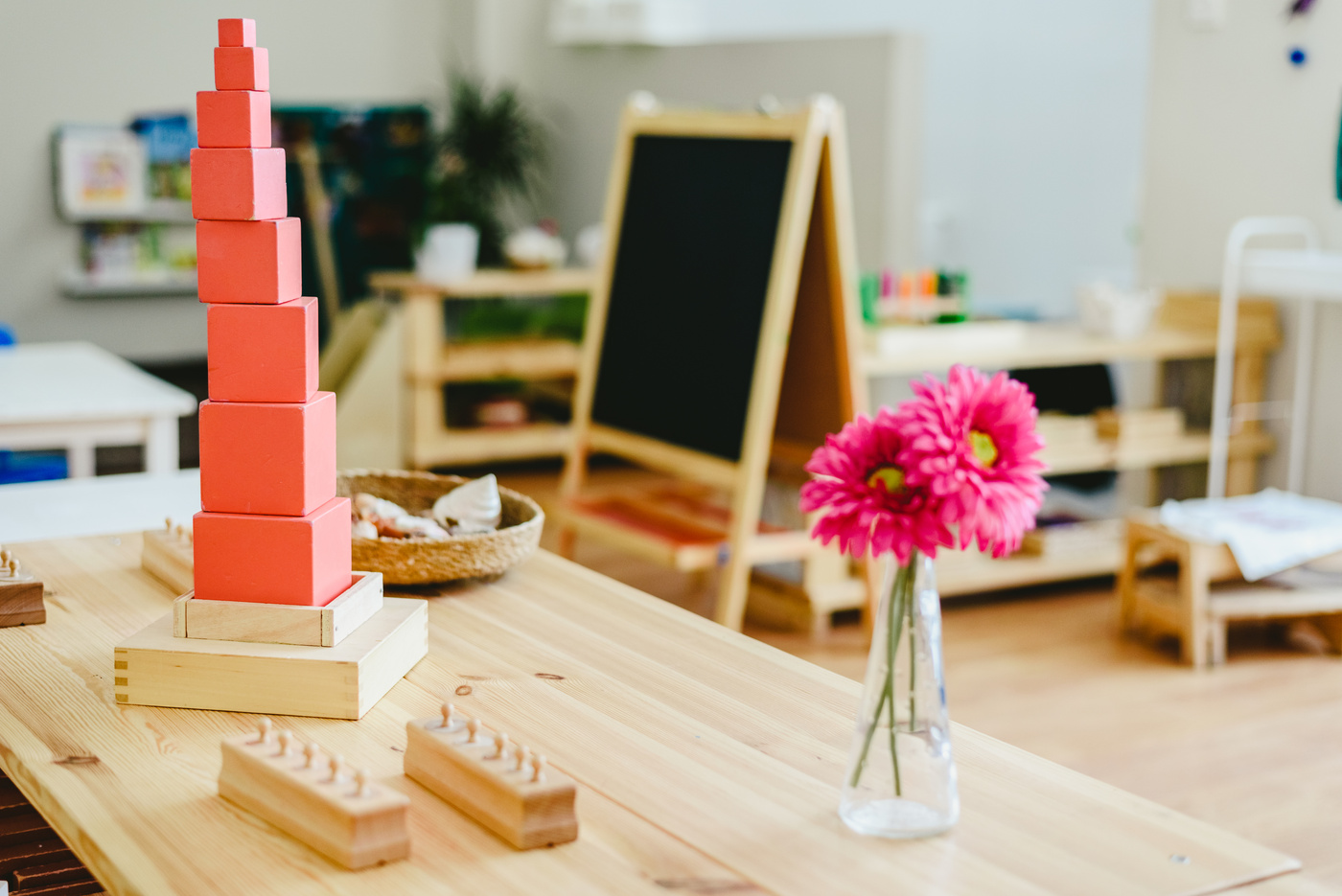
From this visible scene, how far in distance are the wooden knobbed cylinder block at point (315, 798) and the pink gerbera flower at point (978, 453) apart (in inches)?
16.5

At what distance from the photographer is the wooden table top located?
94 cm

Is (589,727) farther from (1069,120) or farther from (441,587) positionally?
(1069,120)

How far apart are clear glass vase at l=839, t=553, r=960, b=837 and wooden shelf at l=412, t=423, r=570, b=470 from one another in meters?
4.32

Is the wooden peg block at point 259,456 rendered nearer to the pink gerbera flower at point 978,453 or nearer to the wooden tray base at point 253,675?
the wooden tray base at point 253,675

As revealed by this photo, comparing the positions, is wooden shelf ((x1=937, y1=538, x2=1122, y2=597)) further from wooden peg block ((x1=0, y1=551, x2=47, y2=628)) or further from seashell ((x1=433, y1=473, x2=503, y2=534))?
wooden peg block ((x1=0, y1=551, x2=47, y2=628))

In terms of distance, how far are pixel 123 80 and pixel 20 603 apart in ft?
18.1

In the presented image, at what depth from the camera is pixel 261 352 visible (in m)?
1.23

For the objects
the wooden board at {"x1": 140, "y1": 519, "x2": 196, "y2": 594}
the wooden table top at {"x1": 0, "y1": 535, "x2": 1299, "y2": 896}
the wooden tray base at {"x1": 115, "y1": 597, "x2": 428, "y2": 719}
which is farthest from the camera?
the wooden board at {"x1": 140, "y1": 519, "x2": 196, "y2": 594}

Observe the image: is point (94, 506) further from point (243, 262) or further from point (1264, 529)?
point (1264, 529)

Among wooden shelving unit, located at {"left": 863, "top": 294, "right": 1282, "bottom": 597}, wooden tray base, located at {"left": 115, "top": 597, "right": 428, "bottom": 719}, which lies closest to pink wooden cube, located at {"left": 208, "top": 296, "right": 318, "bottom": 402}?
wooden tray base, located at {"left": 115, "top": 597, "right": 428, "bottom": 719}

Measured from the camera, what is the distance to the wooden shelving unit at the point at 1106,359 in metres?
3.72

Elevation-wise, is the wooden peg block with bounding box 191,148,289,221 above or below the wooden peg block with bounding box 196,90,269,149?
below

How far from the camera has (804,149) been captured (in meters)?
2.88

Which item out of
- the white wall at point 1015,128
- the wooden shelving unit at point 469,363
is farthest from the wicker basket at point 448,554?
the white wall at point 1015,128
